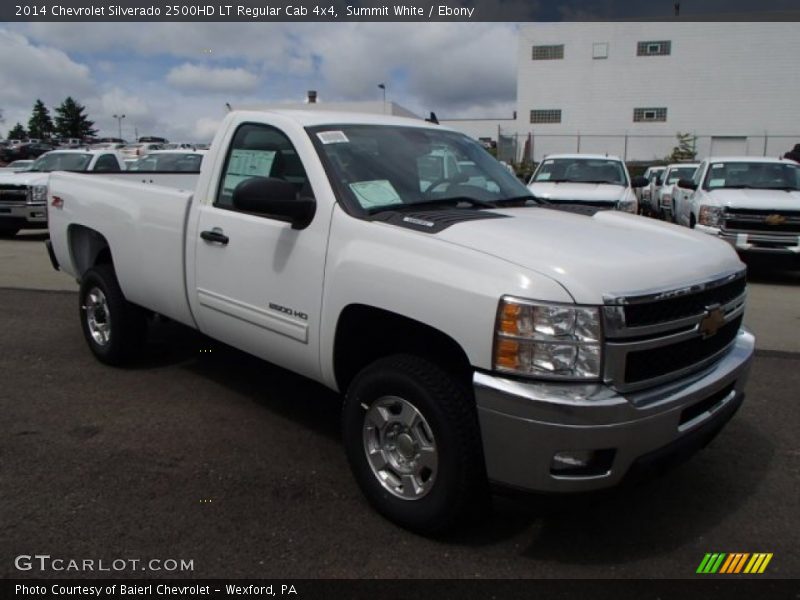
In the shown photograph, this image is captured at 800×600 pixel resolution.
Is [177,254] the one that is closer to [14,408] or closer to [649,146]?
[14,408]

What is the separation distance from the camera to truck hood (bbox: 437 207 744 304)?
2715 millimetres

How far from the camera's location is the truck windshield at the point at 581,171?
12078mm

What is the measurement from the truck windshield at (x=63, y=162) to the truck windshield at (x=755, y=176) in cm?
1221

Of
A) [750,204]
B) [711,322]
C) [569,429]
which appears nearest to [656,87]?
[750,204]

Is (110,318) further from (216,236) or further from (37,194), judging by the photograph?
(37,194)

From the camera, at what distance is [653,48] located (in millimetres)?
39500

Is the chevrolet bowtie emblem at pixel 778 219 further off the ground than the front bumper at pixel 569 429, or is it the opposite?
the chevrolet bowtie emblem at pixel 778 219

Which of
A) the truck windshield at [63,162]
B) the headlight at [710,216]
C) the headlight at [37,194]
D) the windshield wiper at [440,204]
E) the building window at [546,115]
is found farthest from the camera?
the building window at [546,115]

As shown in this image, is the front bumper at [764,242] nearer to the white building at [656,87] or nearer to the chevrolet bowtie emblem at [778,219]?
the chevrolet bowtie emblem at [778,219]

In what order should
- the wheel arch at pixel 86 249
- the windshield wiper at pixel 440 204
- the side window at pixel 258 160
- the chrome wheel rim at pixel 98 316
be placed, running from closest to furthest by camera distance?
the windshield wiper at pixel 440 204
the side window at pixel 258 160
the chrome wheel rim at pixel 98 316
the wheel arch at pixel 86 249

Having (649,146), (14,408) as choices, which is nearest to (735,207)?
(14,408)

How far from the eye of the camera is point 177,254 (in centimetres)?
448

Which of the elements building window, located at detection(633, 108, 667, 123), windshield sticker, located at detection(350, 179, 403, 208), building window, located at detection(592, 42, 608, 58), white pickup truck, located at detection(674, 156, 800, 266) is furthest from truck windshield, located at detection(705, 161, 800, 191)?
building window, located at detection(592, 42, 608, 58)

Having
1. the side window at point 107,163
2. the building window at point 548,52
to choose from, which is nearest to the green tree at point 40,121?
the building window at point 548,52
